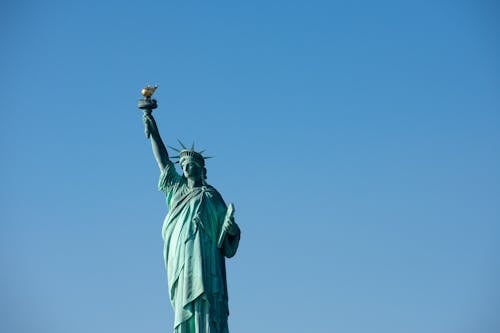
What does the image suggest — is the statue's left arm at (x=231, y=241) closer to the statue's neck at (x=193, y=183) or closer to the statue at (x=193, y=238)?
the statue at (x=193, y=238)

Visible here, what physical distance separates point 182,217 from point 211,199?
0.83m

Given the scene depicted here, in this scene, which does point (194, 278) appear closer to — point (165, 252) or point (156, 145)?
point (165, 252)

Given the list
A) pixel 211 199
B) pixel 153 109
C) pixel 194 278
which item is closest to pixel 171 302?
pixel 194 278

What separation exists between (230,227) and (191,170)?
2011mm

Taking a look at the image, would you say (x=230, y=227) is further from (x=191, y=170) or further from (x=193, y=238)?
(x=191, y=170)

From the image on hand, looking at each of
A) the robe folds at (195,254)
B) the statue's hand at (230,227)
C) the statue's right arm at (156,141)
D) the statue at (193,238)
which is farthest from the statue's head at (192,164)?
the statue's hand at (230,227)

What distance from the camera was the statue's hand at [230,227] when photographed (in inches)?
962

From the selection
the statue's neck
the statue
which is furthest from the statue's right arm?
the statue's neck

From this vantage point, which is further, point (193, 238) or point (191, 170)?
point (191, 170)

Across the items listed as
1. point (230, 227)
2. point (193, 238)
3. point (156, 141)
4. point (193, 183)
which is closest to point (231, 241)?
point (230, 227)

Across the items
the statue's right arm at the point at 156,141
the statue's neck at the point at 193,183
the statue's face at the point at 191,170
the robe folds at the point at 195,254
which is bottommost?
the robe folds at the point at 195,254

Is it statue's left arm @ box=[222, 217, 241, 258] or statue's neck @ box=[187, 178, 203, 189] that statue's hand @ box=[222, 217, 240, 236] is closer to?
statue's left arm @ box=[222, 217, 241, 258]

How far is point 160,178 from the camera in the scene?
2583 centimetres

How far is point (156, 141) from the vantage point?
25812 millimetres
